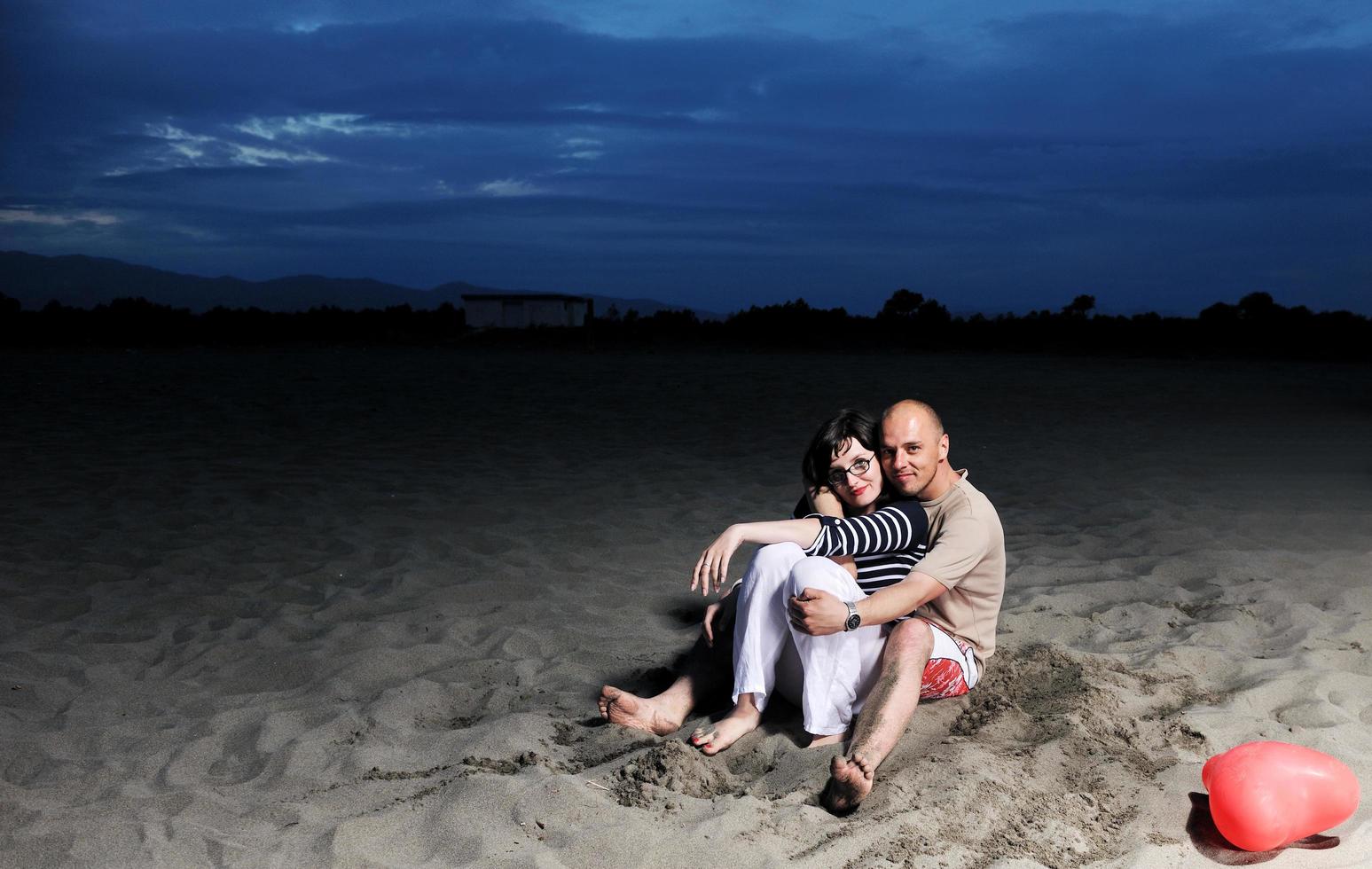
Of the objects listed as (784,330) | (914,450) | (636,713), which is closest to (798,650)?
(636,713)

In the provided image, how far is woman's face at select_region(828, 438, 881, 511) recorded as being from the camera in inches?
138

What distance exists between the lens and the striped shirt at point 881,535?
3.26 metres

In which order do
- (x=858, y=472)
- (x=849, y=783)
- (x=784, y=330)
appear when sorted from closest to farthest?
(x=849, y=783), (x=858, y=472), (x=784, y=330)

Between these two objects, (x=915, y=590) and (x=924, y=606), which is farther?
(x=924, y=606)

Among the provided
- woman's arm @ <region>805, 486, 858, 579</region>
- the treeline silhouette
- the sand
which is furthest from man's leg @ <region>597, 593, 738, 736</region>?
the treeline silhouette

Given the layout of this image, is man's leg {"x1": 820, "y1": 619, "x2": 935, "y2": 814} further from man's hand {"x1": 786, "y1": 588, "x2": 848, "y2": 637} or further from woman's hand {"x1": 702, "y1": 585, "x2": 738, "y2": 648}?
woman's hand {"x1": 702, "y1": 585, "x2": 738, "y2": 648}

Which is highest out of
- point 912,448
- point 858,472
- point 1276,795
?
point 912,448

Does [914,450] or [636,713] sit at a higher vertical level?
[914,450]

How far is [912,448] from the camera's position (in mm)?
3309

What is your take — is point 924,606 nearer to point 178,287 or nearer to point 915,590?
point 915,590

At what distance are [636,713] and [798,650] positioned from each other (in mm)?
606

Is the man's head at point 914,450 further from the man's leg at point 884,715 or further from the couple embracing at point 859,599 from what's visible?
the man's leg at point 884,715

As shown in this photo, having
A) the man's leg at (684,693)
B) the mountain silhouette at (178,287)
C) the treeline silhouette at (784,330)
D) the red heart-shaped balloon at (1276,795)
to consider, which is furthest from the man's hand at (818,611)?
the mountain silhouette at (178,287)

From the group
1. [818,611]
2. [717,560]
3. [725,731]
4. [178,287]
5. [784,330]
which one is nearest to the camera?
[818,611]
